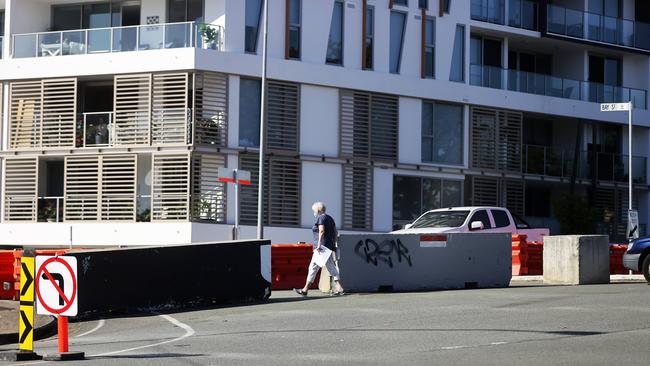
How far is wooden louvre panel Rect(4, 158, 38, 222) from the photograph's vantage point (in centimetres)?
4034

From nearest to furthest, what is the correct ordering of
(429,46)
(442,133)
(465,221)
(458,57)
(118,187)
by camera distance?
(465,221)
(118,187)
(429,46)
(442,133)
(458,57)

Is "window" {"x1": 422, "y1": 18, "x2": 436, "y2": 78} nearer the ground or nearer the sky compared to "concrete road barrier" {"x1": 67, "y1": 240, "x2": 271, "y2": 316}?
nearer the sky

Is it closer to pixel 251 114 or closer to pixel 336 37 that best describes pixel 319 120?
pixel 251 114

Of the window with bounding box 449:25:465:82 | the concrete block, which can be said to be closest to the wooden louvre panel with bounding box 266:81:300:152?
the window with bounding box 449:25:465:82

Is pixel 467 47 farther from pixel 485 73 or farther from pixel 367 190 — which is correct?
pixel 367 190

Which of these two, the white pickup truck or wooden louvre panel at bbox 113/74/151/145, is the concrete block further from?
wooden louvre panel at bbox 113/74/151/145

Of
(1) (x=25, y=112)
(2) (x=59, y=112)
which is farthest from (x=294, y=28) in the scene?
(1) (x=25, y=112)

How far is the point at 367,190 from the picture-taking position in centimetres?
4259

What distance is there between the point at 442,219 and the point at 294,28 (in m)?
12.9

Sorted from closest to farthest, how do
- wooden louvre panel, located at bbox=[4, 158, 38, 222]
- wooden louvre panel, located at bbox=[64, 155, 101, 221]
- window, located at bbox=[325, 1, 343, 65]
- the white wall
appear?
wooden louvre panel, located at bbox=[64, 155, 101, 221], wooden louvre panel, located at bbox=[4, 158, 38, 222], the white wall, window, located at bbox=[325, 1, 343, 65]

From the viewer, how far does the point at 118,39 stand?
130ft

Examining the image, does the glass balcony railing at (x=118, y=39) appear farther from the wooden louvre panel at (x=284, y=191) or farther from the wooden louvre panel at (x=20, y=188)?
the wooden louvre panel at (x=284, y=191)

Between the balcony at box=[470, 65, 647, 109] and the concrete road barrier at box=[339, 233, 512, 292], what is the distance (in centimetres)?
2063

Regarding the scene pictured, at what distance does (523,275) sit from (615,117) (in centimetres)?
2173
